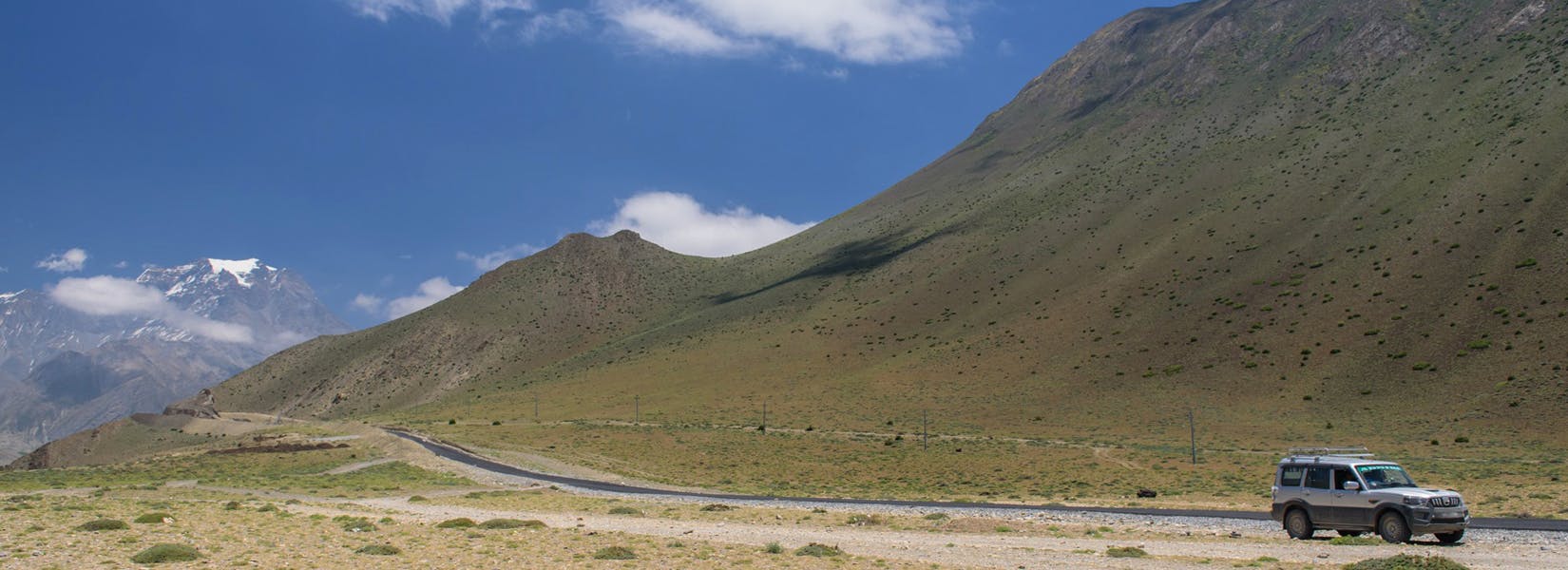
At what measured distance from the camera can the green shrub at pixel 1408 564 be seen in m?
14.5

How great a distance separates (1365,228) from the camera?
86625 mm

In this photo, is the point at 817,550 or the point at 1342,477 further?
the point at 1342,477

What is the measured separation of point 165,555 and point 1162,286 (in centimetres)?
9036

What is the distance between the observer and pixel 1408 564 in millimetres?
14578

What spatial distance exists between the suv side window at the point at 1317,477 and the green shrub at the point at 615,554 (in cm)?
1546

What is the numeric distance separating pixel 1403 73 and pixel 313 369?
539 feet

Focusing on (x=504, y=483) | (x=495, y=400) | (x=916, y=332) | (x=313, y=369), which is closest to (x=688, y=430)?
(x=504, y=483)

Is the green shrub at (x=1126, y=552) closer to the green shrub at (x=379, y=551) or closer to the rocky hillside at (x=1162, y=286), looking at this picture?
the green shrub at (x=379, y=551)

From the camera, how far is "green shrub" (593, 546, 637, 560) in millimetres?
18328

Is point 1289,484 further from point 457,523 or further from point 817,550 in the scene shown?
point 457,523

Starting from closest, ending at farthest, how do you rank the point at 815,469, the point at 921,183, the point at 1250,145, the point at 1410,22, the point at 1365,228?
the point at 815,469
the point at 1365,228
the point at 1250,145
the point at 1410,22
the point at 921,183

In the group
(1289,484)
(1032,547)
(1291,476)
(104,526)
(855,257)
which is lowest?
(1032,547)

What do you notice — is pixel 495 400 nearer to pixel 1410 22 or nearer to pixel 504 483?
pixel 504 483

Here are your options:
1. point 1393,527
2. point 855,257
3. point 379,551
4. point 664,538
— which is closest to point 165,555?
point 379,551
